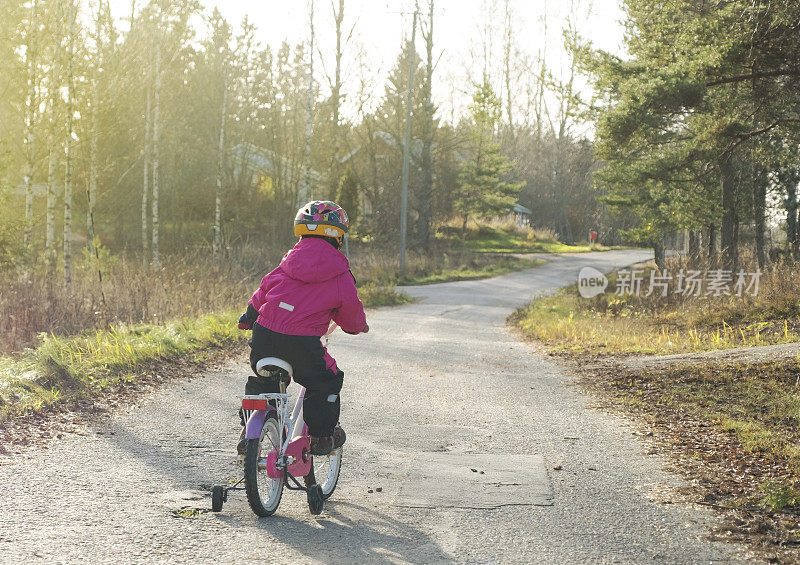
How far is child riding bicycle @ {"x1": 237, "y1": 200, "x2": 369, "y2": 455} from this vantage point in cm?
488

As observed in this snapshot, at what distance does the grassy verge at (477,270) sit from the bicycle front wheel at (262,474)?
28.6 metres

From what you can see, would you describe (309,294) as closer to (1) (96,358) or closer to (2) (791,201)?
(1) (96,358)

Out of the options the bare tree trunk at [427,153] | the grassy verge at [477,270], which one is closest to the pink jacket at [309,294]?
the grassy verge at [477,270]

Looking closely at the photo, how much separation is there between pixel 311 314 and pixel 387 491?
5.09 ft

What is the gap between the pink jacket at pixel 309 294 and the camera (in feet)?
16.0

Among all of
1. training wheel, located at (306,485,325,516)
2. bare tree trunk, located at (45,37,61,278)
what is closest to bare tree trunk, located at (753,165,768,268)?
bare tree trunk, located at (45,37,61,278)

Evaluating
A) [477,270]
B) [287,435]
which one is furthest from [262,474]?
[477,270]

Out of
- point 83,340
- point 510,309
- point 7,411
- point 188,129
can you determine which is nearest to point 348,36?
point 188,129

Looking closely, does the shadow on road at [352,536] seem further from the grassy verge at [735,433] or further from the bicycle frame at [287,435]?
the grassy verge at [735,433]

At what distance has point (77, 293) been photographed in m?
14.8

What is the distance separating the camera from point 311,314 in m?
4.89

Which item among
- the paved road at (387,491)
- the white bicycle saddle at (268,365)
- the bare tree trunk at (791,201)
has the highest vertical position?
the bare tree trunk at (791,201)

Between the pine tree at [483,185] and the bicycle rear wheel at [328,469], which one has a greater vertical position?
the pine tree at [483,185]

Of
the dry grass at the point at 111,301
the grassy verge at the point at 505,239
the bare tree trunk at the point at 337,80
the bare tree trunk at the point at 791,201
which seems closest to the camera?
the dry grass at the point at 111,301
